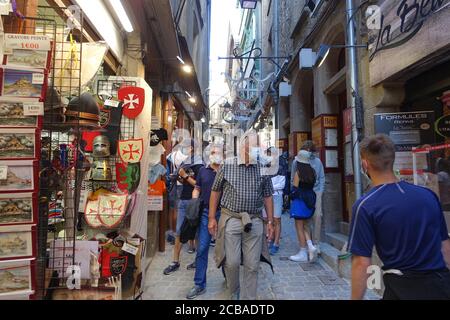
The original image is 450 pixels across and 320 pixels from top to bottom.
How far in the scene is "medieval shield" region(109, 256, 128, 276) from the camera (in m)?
3.12

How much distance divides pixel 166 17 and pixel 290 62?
5.55 m

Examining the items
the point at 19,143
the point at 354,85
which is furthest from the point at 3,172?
the point at 354,85

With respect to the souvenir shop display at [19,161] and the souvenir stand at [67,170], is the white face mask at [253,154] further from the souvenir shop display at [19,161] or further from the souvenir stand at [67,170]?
the souvenir shop display at [19,161]

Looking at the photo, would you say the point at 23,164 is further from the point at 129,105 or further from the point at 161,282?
the point at 161,282

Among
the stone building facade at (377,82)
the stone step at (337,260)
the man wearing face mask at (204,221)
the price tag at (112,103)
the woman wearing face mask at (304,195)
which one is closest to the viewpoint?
the price tag at (112,103)

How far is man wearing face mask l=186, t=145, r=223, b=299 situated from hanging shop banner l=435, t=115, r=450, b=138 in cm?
270

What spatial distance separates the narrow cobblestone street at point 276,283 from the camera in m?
3.85

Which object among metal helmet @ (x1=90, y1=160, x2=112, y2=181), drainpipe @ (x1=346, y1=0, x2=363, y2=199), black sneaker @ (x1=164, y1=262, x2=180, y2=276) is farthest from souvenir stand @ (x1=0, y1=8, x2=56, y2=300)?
drainpipe @ (x1=346, y1=0, x2=363, y2=199)

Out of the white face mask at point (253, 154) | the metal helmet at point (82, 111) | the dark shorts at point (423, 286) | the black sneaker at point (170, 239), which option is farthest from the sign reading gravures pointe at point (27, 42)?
the black sneaker at point (170, 239)

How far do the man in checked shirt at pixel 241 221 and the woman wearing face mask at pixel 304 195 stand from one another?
5.39 ft

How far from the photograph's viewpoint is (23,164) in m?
2.13

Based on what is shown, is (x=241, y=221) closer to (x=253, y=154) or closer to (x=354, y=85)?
(x=253, y=154)

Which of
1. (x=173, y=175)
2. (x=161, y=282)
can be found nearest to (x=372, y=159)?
(x=161, y=282)

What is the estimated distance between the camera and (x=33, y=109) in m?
2.15
